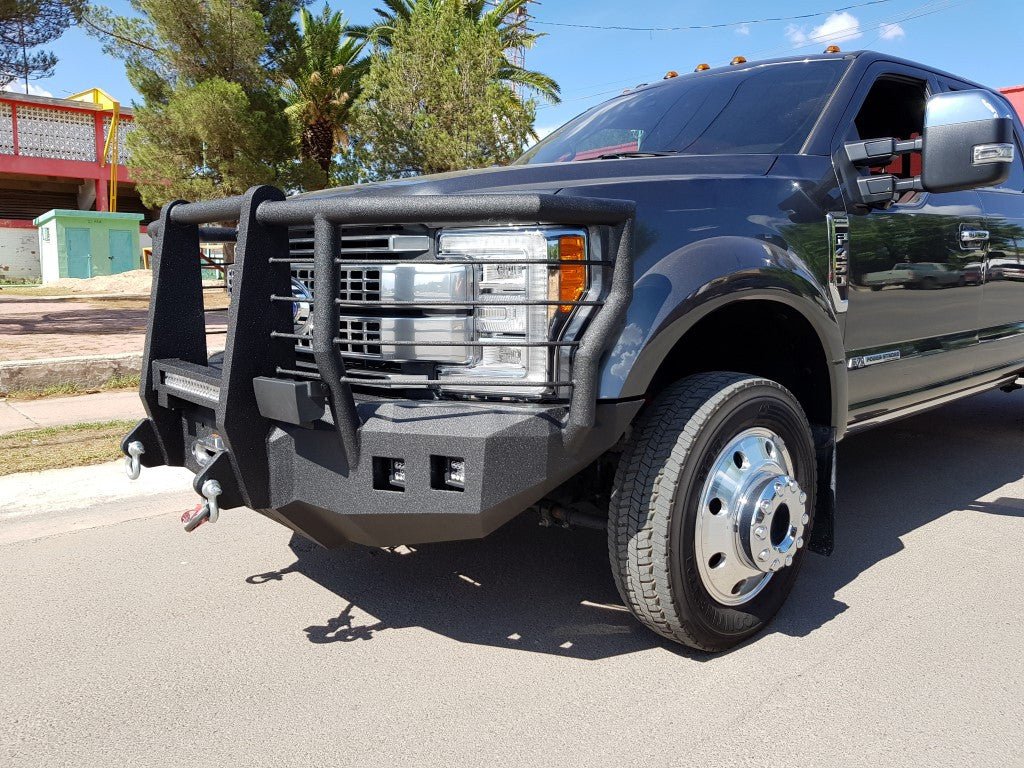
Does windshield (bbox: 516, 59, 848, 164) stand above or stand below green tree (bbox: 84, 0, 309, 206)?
below

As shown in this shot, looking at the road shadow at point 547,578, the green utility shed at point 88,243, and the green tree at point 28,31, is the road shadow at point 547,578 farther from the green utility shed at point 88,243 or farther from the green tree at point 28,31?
the green utility shed at point 88,243

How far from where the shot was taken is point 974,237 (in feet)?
13.3

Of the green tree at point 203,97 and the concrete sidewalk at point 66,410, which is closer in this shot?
the concrete sidewalk at point 66,410

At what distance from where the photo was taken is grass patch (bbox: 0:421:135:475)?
5094 millimetres

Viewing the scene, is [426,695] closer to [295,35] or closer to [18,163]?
[295,35]

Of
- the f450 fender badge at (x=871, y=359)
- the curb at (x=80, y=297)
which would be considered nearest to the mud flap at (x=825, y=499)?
the f450 fender badge at (x=871, y=359)

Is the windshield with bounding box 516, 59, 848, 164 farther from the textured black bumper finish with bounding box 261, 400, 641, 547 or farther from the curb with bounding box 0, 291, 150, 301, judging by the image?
the curb with bounding box 0, 291, 150, 301

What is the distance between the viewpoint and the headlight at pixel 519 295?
7.70ft

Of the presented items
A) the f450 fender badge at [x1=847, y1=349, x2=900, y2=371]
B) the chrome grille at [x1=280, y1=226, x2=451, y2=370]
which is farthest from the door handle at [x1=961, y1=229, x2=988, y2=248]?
the chrome grille at [x1=280, y1=226, x2=451, y2=370]

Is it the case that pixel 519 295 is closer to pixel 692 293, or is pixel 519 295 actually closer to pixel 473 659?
pixel 692 293

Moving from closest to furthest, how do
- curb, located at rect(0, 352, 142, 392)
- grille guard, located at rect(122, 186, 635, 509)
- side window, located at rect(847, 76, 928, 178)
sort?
grille guard, located at rect(122, 186, 635, 509), side window, located at rect(847, 76, 928, 178), curb, located at rect(0, 352, 142, 392)

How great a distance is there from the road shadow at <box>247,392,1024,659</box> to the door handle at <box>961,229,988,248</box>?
4.41 ft

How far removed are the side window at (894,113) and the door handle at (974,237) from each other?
16.1 inches

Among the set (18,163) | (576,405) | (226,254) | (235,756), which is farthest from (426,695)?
(18,163)
